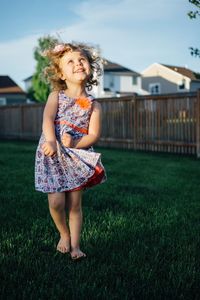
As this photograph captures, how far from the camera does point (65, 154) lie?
2961 millimetres

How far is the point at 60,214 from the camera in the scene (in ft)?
10.1

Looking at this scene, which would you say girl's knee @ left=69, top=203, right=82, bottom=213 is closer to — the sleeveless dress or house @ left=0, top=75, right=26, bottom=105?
the sleeveless dress

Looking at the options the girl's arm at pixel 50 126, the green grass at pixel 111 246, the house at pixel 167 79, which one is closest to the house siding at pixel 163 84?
the house at pixel 167 79

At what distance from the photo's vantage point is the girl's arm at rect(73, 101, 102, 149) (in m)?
3.05

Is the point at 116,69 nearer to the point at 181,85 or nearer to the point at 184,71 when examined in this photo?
the point at 184,71

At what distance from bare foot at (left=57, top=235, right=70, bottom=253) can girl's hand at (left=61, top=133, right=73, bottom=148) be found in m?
0.71

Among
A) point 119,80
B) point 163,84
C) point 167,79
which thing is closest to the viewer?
point 167,79

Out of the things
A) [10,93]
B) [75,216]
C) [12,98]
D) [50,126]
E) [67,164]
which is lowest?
[75,216]

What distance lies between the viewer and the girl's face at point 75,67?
10.3ft

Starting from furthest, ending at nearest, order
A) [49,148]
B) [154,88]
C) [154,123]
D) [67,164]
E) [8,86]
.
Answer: [154,88] → [8,86] → [154,123] → [67,164] → [49,148]

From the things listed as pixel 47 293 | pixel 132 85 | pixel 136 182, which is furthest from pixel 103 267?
pixel 132 85

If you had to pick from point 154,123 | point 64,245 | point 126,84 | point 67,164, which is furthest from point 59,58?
point 126,84

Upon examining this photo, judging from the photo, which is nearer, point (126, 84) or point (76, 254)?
point (76, 254)

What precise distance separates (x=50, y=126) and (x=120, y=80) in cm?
5706
